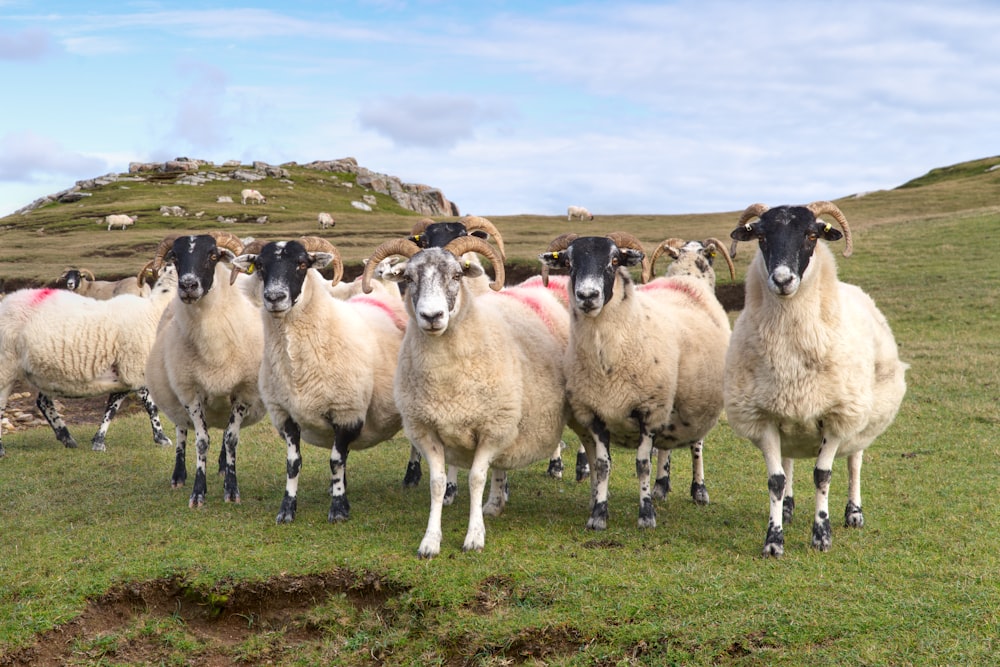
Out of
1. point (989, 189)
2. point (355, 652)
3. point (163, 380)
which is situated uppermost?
point (989, 189)

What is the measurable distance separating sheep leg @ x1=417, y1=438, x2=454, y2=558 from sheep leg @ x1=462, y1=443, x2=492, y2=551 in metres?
0.29

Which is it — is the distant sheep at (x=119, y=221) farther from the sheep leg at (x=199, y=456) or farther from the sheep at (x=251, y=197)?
the sheep leg at (x=199, y=456)

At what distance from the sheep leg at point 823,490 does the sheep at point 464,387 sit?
8.55 ft

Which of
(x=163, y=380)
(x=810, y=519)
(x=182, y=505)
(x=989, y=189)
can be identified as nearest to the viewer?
(x=810, y=519)

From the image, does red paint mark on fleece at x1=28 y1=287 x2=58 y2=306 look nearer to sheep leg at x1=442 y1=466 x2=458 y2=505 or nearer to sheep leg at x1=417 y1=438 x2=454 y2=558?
sheep leg at x1=442 y1=466 x2=458 y2=505

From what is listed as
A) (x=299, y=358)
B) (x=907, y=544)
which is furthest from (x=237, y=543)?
(x=907, y=544)

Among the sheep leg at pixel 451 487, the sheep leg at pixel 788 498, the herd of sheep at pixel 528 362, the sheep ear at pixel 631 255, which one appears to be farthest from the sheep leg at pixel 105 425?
the sheep leg at pixel 788 498

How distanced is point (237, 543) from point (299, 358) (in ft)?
6.78

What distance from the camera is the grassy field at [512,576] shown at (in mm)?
6391

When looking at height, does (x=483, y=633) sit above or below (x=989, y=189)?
below

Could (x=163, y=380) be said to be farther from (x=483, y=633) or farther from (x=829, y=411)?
(x=829, y=411)

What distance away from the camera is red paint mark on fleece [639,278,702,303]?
11.0 metres

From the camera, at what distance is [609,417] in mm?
8953

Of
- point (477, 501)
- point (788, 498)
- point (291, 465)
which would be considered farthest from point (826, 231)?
point (291, 465)
